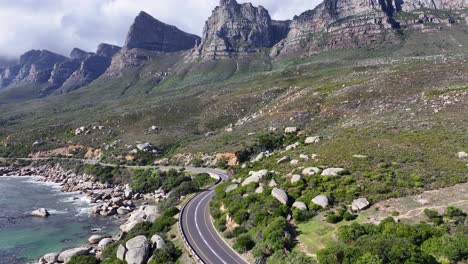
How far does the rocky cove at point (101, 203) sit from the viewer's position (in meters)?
41.8

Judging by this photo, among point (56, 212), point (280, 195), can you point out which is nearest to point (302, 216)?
point (280, 195)

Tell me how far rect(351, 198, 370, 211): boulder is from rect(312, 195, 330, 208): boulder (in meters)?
2.53

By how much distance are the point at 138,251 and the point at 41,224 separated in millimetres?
29967

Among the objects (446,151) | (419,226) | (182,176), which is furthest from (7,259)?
(446,151)

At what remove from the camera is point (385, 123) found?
207ft

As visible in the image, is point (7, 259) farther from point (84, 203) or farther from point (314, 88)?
point (314, 88)

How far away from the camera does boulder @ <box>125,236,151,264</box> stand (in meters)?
34.5

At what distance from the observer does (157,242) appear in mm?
36344

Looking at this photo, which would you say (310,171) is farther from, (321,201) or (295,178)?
(321,201)

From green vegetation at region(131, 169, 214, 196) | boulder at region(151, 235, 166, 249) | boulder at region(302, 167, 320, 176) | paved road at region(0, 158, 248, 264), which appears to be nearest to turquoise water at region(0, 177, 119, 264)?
green vegetation at region(131, 169, 214, 196)

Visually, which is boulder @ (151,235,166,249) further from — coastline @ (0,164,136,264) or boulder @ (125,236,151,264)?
coastline @ (0,164,136,264)

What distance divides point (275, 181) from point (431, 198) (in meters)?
17.6

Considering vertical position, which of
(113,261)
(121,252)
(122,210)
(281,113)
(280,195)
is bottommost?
(122,210)

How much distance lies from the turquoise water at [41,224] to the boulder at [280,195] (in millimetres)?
26515
